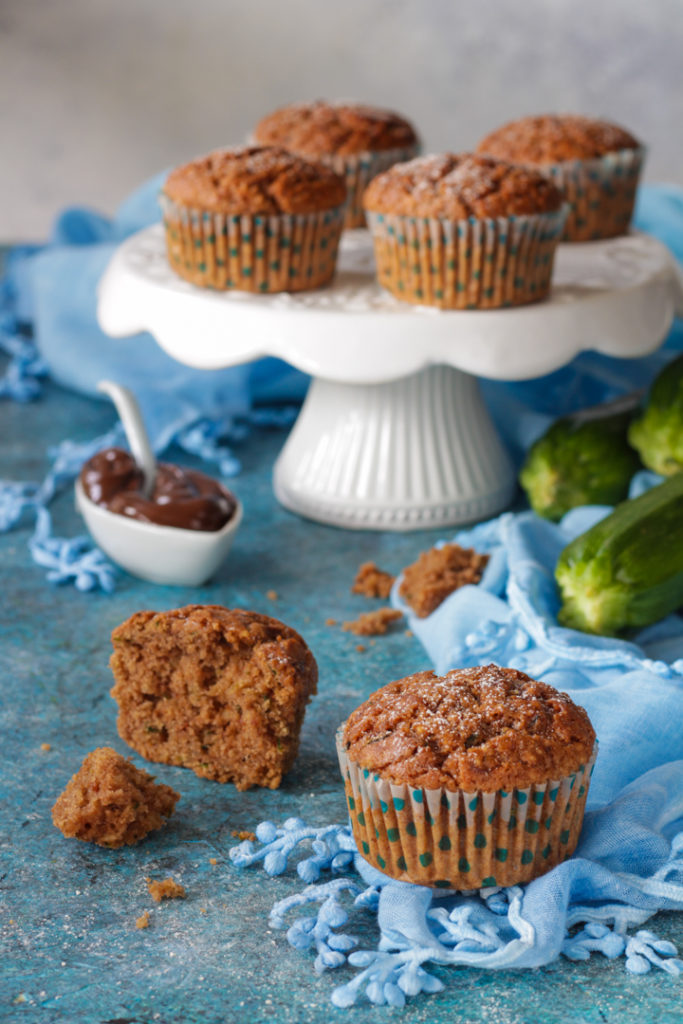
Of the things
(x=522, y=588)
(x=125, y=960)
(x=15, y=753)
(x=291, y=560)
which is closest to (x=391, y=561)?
(x=291, y=560)

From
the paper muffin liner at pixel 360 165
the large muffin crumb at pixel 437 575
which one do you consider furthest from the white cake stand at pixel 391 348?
the large muffin crumb at pixel 437 575

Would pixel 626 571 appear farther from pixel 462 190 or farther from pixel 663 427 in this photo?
pixel 462 190

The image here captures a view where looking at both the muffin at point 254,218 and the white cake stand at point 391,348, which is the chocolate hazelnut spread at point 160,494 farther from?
the muffin at point 254,218

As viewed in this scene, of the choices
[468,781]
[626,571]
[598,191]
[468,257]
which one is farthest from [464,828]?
[598,191]

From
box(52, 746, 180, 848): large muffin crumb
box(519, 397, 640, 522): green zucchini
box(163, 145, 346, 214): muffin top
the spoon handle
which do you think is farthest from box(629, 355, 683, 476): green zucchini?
box(52, 746, 180, 848): large muffin crumb

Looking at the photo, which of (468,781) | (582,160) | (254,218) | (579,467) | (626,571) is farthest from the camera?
(582,160)
